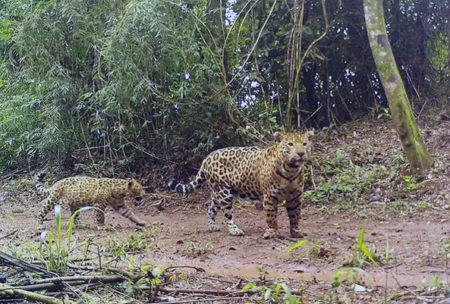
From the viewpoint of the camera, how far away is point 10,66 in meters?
14.4

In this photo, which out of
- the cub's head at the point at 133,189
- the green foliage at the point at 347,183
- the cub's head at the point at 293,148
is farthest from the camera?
the cub's head at the point at 133,189

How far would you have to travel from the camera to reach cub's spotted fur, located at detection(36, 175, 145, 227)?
9867mm

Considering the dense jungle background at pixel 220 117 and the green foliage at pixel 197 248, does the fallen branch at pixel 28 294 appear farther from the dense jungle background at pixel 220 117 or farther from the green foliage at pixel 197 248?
the green foliage at pixel 197 248

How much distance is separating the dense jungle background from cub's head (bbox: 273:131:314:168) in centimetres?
98

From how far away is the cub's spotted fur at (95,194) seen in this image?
9.87 m

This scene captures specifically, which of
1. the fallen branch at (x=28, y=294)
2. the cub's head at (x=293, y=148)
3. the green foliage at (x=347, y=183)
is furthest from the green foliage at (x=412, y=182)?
the fallen branch at (x=28, y=294)

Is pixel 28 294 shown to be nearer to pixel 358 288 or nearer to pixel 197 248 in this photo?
pixel 358 288

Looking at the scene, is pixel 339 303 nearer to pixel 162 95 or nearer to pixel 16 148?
pixel 162 95

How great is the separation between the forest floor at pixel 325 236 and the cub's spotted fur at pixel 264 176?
0.35 metres

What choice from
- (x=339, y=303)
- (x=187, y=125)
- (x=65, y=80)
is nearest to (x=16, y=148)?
(x=65, y=80)

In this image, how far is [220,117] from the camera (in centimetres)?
1155

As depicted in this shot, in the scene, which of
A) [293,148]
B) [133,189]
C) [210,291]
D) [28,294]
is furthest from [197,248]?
[28,294]

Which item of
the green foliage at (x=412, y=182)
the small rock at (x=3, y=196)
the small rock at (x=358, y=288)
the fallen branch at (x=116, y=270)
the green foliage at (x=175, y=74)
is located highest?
the green foliage at (x=175, y=74)

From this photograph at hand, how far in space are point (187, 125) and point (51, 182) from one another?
3.69 meters
